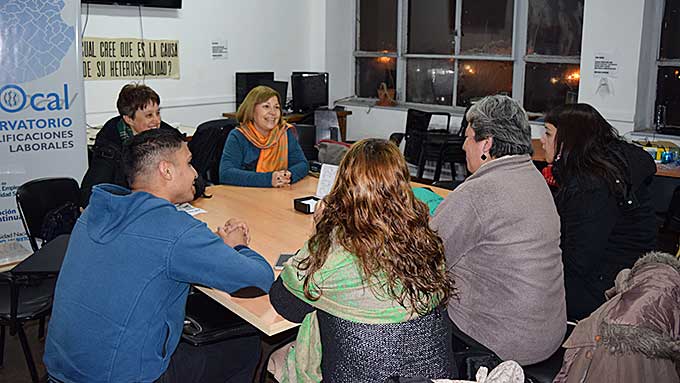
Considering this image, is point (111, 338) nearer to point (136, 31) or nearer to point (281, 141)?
point (281, 141)

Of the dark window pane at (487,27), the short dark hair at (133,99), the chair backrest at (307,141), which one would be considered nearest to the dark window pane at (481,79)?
the dark window pane at (487,27)

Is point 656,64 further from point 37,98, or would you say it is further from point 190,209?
point 37,98

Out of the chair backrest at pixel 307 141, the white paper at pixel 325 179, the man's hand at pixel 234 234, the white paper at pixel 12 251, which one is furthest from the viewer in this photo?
the chair backrest at pixel 307 141

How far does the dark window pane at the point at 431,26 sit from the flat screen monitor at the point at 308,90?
1164 mm

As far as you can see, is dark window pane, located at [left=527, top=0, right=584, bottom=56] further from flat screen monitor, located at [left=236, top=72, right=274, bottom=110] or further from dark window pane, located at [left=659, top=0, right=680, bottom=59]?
flat screen monitor, located at [left=236, top=72, right=274, bottom=110]

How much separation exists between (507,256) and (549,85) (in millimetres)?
5376

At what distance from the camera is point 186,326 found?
2371 mm

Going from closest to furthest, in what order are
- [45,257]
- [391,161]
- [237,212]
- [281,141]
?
1. [391,161]
2. [45,257]
3. [237,212]
4. [281,141]

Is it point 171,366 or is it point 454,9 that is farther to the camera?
point 454,9

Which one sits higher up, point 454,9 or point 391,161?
point 454,9

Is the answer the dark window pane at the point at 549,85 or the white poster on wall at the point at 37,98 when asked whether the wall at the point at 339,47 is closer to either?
the dark window pane at the point at 549,85

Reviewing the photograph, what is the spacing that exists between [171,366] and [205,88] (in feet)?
18.2

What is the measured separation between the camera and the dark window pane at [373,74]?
334 inches

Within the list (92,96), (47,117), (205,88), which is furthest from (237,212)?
(205,88)
